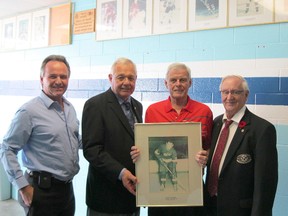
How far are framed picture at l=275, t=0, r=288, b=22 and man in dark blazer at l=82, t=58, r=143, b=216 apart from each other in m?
1.32

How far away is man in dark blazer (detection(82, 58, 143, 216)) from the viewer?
5.79 ft

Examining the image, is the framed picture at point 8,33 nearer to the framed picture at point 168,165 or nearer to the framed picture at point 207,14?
the framed picture at point 207,14

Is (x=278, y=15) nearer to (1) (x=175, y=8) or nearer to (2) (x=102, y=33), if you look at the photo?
(1) (x=175, y=8)

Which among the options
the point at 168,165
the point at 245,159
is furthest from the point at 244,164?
the point at 168,165

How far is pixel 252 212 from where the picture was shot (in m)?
1.65

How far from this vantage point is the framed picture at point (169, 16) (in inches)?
107

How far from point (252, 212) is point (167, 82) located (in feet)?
3.15

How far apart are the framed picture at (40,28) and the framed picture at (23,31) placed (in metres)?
0.10

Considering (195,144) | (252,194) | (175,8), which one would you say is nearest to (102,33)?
(175,8)

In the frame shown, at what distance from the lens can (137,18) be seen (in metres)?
3.00

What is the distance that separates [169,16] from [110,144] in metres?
1.58

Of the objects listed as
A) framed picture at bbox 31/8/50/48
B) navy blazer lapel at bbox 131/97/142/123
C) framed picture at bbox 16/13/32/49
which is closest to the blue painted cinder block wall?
framed picture at bbox 31/8/50/48

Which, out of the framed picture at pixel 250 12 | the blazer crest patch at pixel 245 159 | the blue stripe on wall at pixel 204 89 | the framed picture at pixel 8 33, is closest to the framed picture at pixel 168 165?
the blazer crest patch at pixel 245 159

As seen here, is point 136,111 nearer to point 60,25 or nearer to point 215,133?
point 215,133
